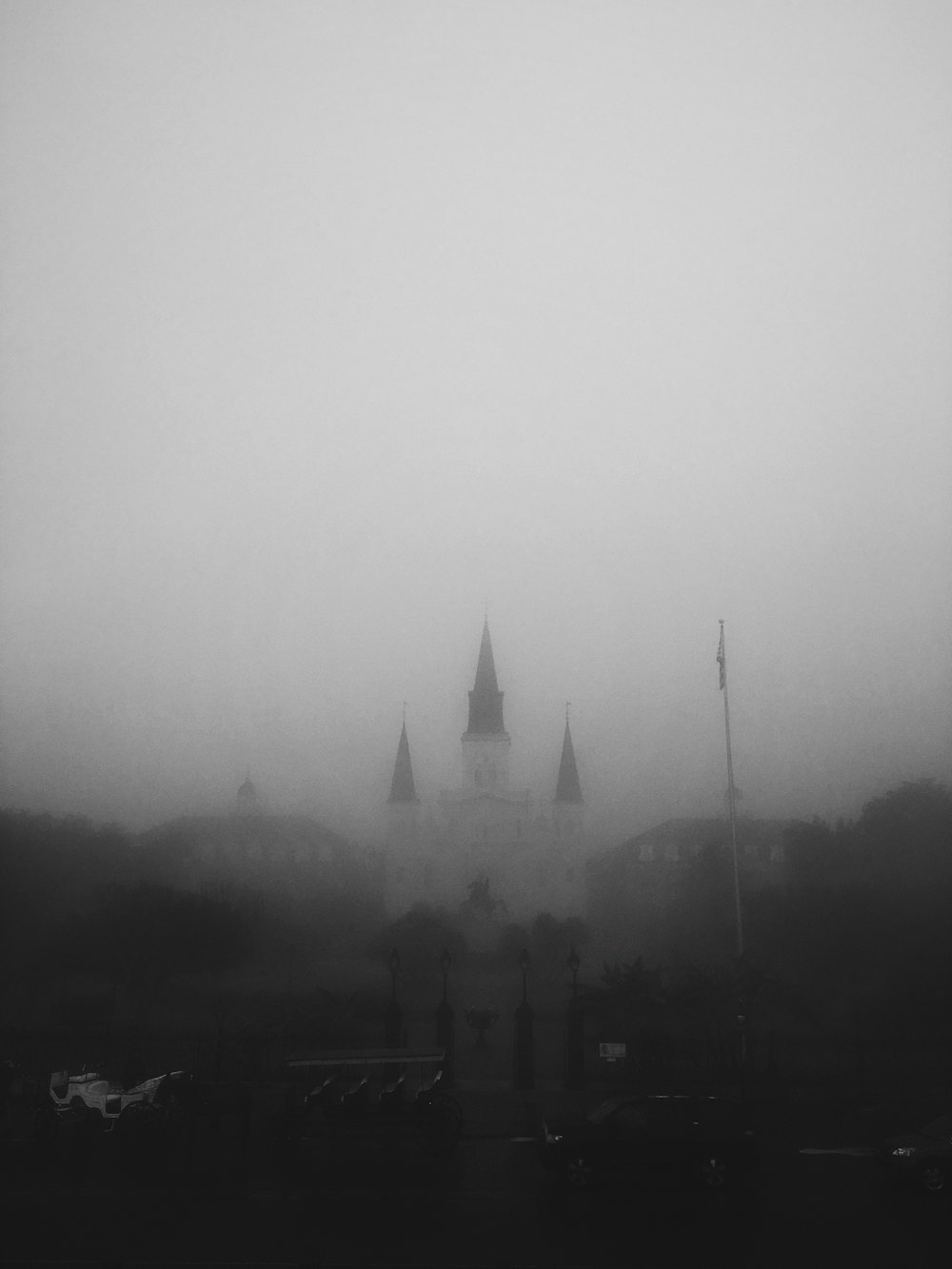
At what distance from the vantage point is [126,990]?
1454 inches

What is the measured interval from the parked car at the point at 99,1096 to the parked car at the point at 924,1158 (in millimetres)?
11675

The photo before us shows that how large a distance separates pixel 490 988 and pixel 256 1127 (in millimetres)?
25648

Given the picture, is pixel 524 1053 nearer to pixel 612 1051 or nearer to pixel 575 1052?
pixel 575 1052

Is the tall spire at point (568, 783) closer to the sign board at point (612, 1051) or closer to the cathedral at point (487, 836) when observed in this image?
the cathedral at point (487, 836)

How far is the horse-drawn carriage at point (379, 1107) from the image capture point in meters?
15.9

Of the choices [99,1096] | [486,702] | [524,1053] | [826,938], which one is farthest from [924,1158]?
[486,702]

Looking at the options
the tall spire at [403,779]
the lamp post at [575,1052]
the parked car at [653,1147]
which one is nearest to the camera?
the parked car at [653,1147]

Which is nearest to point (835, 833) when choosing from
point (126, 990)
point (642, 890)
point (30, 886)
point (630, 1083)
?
point (642, 890)

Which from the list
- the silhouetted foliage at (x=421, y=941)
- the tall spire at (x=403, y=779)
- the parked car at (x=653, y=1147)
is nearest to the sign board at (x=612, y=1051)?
the parked car at (x=653, y=1147)

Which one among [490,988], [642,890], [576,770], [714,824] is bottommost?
[490,988]

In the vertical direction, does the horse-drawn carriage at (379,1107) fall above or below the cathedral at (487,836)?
below

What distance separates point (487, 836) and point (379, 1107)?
1842 inches

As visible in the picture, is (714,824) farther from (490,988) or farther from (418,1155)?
(418,1155)

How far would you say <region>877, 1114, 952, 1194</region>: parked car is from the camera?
1311 cm
